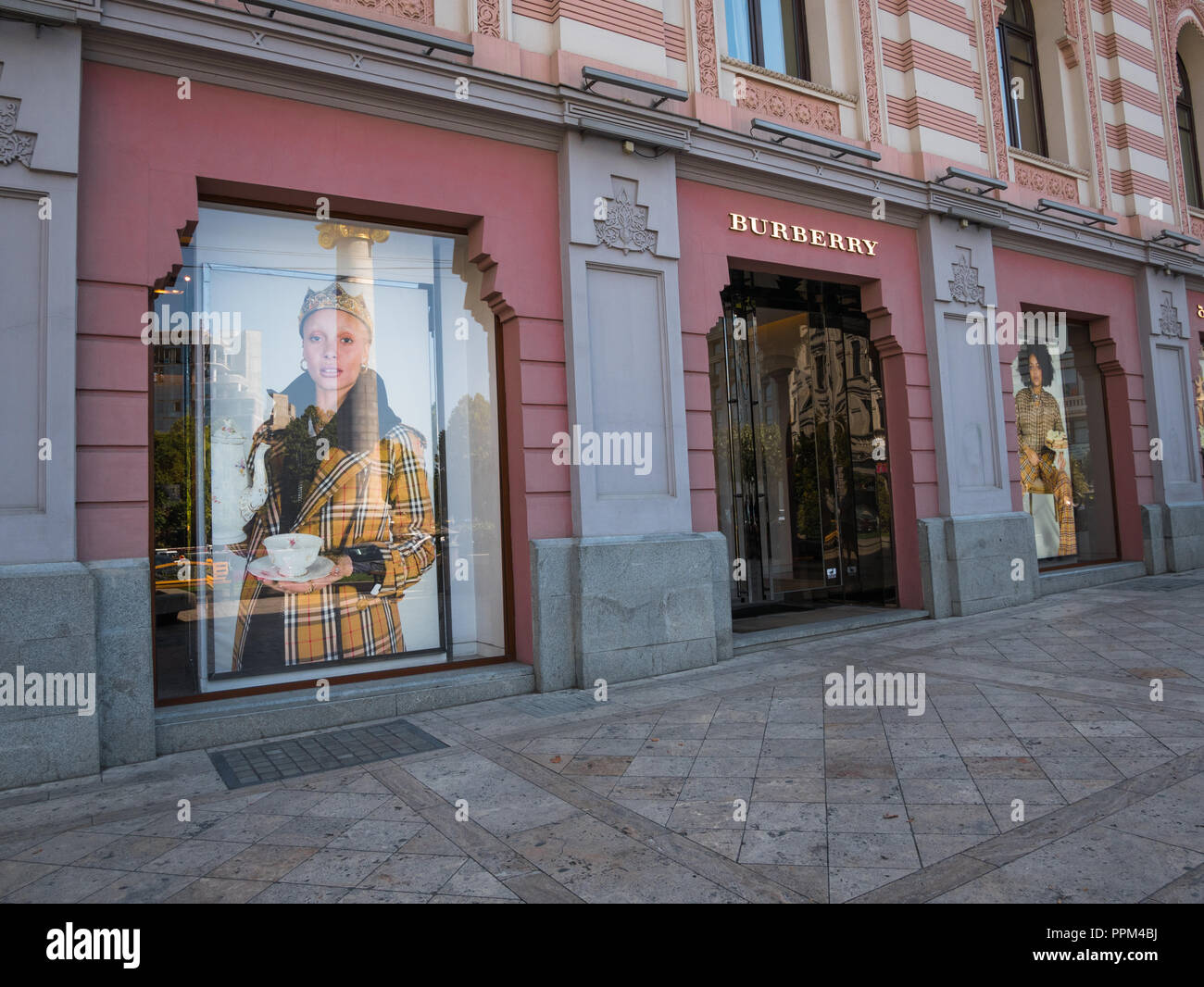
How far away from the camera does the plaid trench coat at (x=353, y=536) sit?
6.38 metres

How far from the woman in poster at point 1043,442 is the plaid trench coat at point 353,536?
372 inches

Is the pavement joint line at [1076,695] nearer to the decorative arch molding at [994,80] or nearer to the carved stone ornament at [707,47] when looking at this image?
the carved stone ornament at [707,47]

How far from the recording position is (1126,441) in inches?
510

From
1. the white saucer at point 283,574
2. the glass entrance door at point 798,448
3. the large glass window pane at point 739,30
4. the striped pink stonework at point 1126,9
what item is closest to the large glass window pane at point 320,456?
the white saucer at point 283,574

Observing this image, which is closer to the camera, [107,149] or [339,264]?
[107,149]

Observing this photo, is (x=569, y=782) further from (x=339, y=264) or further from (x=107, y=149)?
(x=107, y=149)

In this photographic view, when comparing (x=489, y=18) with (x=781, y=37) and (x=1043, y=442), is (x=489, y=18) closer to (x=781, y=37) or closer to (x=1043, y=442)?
(x=781, y=37)

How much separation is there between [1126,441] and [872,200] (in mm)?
6956

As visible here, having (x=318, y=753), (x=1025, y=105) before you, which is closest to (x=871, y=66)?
(x=1025, y=105)

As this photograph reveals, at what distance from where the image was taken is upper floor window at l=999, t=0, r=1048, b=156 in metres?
12.2
